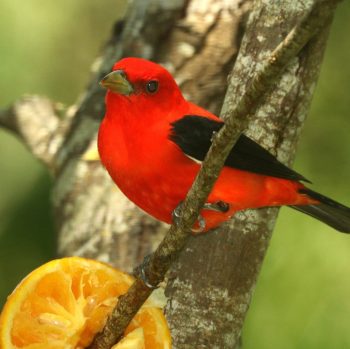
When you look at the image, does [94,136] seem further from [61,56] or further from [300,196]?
[61,56]

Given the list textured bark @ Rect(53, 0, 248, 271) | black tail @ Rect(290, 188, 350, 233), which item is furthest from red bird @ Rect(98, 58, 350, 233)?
textured bark @ Rect(53, 0, 248, 271)

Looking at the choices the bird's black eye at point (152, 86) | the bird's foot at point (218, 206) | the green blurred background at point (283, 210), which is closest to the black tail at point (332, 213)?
the bird's foot at point (218, 206)

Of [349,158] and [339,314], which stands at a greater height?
[349,158]

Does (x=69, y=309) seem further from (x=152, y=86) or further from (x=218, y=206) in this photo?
(x=152, y=86)

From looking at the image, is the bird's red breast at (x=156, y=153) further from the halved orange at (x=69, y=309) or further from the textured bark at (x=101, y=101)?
the textured bark at (x=101, y=101)

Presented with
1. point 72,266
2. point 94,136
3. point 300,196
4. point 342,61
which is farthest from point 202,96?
point 72,266

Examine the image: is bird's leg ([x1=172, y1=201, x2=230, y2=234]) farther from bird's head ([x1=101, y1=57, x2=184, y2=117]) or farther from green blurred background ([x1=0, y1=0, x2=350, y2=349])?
green blurred background ([x1=0, y1=0, x2=350, y2=349])

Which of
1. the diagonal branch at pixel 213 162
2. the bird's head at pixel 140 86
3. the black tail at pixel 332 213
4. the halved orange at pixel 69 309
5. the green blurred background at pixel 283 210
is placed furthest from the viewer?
the green blurred background at pixel 283 210
